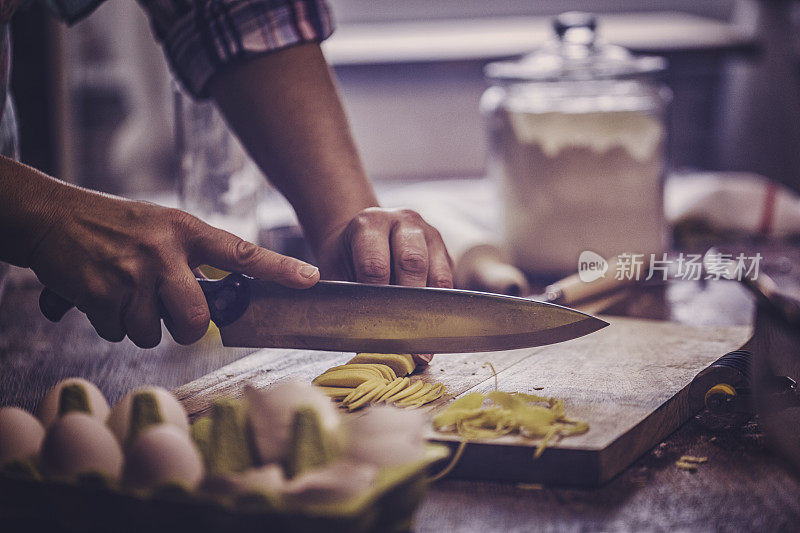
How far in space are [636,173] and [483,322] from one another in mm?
638

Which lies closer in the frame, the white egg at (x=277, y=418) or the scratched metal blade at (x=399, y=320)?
the white egg at (x=277, y=418)

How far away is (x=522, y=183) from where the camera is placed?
1.39 metres

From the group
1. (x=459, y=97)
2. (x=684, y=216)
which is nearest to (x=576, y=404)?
(x=684, y=216)

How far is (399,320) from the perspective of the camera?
852 mm

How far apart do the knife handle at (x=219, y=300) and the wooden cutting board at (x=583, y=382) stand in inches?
3.3

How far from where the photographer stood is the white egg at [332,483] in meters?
0.48

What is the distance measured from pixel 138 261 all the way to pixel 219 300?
0.10 meters

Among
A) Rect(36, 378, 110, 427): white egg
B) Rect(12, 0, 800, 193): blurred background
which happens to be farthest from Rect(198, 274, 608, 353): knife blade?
Rect(12, 0, 800, 193): blurred background

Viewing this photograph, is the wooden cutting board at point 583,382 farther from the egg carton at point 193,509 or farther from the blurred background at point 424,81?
the blurred background at point 424,81

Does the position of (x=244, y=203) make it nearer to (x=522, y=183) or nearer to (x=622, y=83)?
(x=522, y=183)

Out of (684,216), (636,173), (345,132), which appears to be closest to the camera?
(345,132)

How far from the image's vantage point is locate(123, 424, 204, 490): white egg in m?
0.51

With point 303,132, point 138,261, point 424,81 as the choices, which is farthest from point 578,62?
point 424,81

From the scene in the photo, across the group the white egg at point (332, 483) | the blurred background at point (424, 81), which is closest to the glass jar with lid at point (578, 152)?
the white egg at point (332, 483)
